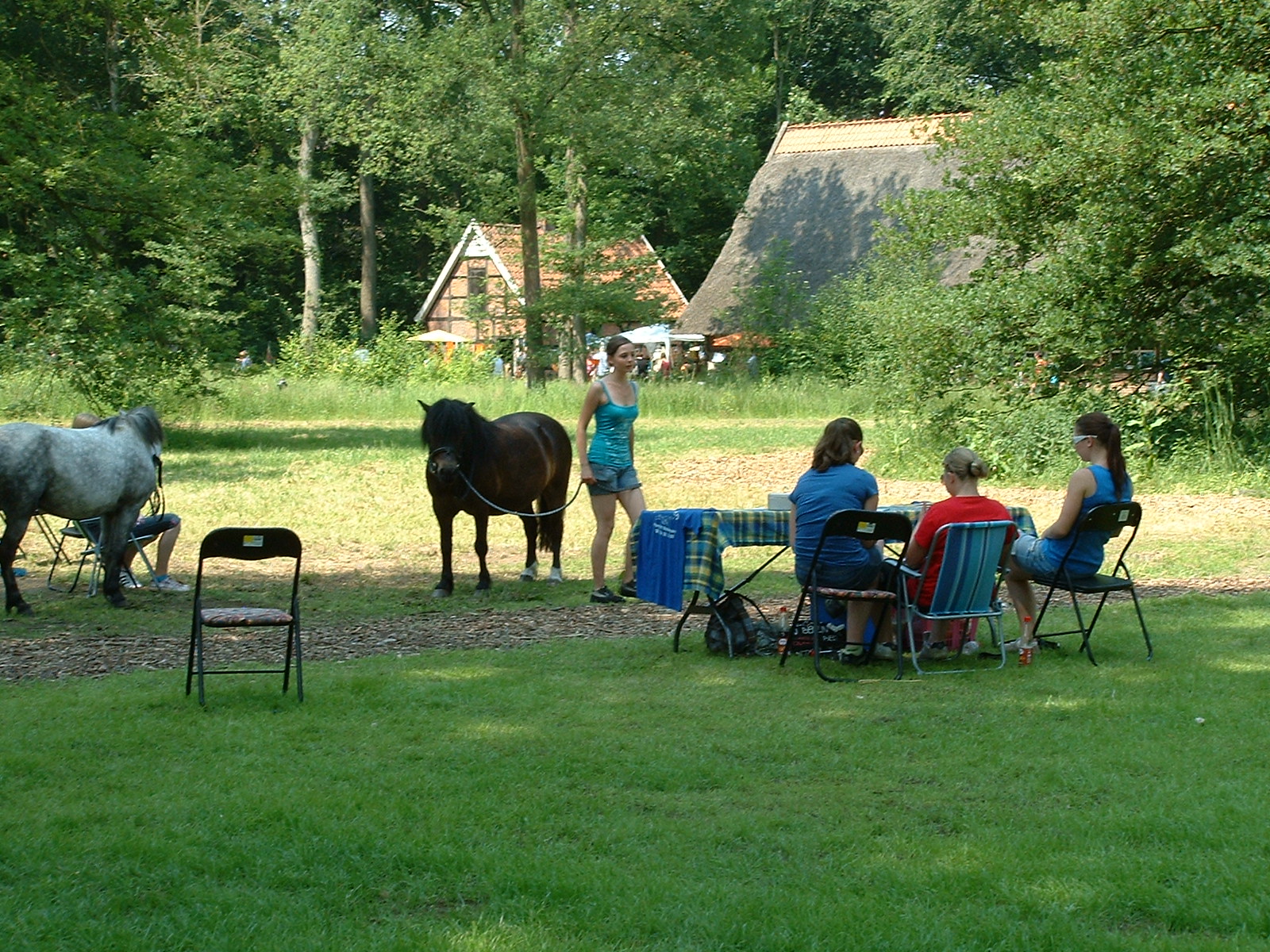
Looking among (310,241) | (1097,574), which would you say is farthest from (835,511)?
(310,241)

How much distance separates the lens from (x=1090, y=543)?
8180 mm

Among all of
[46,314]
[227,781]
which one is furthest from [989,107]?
[227,781]

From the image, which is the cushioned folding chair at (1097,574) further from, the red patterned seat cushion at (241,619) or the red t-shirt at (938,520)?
the red patterned seat cushion at (241,619)

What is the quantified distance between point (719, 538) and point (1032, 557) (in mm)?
1850

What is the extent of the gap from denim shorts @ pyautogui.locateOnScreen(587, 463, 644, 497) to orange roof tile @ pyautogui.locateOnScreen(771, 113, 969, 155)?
134 feet

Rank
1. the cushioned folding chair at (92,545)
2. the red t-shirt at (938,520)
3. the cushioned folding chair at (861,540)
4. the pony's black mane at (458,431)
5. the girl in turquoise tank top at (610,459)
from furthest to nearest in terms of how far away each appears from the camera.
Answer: the cushioned folding chair at (92,545) < the pony's black mane at (458,431) < the girl in turquoise tank top at (610,459) < the red t-shirt at (938,520) < the cushioned folding chair at (861,540)

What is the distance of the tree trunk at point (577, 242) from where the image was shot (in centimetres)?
4119

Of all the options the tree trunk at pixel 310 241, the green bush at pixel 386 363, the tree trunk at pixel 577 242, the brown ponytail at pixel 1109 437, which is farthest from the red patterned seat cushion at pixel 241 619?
the tree trunk at pixel 310 241

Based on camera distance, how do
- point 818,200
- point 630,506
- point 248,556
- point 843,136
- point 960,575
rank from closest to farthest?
point 248,556
point 960,575
point 630,506
point 818,200
point 843,136

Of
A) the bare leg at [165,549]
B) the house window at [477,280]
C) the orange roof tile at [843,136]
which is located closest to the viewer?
the bare leg at [165,549]

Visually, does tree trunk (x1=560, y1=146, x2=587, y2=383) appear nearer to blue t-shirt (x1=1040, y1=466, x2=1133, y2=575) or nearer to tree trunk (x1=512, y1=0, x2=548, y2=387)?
tree trunk (x1=512, y1=0, x2=548, y2=387)

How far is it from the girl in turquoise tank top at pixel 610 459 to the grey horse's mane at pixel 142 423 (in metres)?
3.43

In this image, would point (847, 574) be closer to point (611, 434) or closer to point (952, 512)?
point (952, 512)

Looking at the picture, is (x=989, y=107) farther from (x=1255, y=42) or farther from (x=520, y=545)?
(x=520, y=545)
